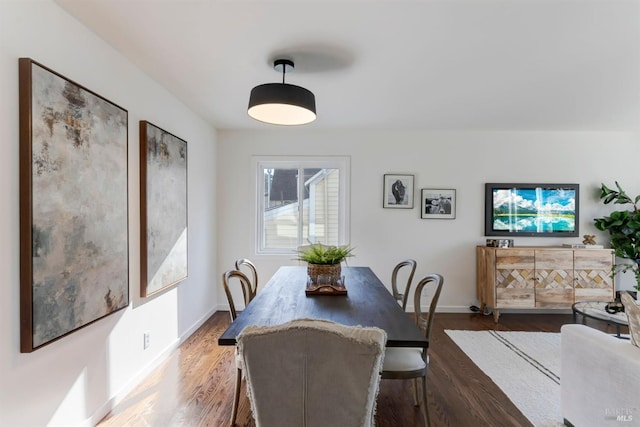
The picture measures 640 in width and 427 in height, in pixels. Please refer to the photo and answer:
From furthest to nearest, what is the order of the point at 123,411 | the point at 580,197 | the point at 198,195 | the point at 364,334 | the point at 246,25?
the point at 580,197 → the point at 198,195 → the point at 123,411 → the point at 246,25 → the point at 364,334

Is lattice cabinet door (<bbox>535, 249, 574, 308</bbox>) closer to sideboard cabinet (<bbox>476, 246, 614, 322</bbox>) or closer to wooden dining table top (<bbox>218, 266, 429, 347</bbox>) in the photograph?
sideboard cabinet (<bbox>476, 246, 614, 322</bbox>)

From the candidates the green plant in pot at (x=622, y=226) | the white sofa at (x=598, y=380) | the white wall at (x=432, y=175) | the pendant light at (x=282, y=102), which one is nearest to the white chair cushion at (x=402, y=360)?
the white sofa at (x=598, y=380)

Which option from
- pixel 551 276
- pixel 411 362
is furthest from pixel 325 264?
pixel 551 276

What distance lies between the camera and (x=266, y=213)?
439cm

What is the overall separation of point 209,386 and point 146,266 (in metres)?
1.03

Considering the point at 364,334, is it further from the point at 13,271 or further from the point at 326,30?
the point at 326,30

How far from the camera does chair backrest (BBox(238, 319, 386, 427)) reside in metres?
1.04

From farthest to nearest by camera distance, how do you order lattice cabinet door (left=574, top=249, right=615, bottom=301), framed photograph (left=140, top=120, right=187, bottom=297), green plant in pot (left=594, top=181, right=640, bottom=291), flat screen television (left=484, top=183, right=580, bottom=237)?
flat screen television (left=484, top=183, right=580, bottom=237) < green plant in pot (left=594, top=181, right=640, bottom=291) < lattice cabinet door (left=574, top=249, right=615, bottom=301) < framed photograph (left=140, top=120, right=187, bottom=297)

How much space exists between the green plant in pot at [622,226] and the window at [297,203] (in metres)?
3.40

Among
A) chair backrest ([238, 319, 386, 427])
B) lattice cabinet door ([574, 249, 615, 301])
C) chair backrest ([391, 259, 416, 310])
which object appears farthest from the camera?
lattice cabinet door ([574, 249, 615, 301])

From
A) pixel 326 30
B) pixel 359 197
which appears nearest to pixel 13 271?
pixel 326 30

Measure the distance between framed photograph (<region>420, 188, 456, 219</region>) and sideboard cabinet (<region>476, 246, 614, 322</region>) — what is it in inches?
30.6

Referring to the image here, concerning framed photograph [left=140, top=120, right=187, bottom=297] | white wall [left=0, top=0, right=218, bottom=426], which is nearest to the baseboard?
white wall [left=0, top=0, right=218, bottom=426]

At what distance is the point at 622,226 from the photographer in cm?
396
